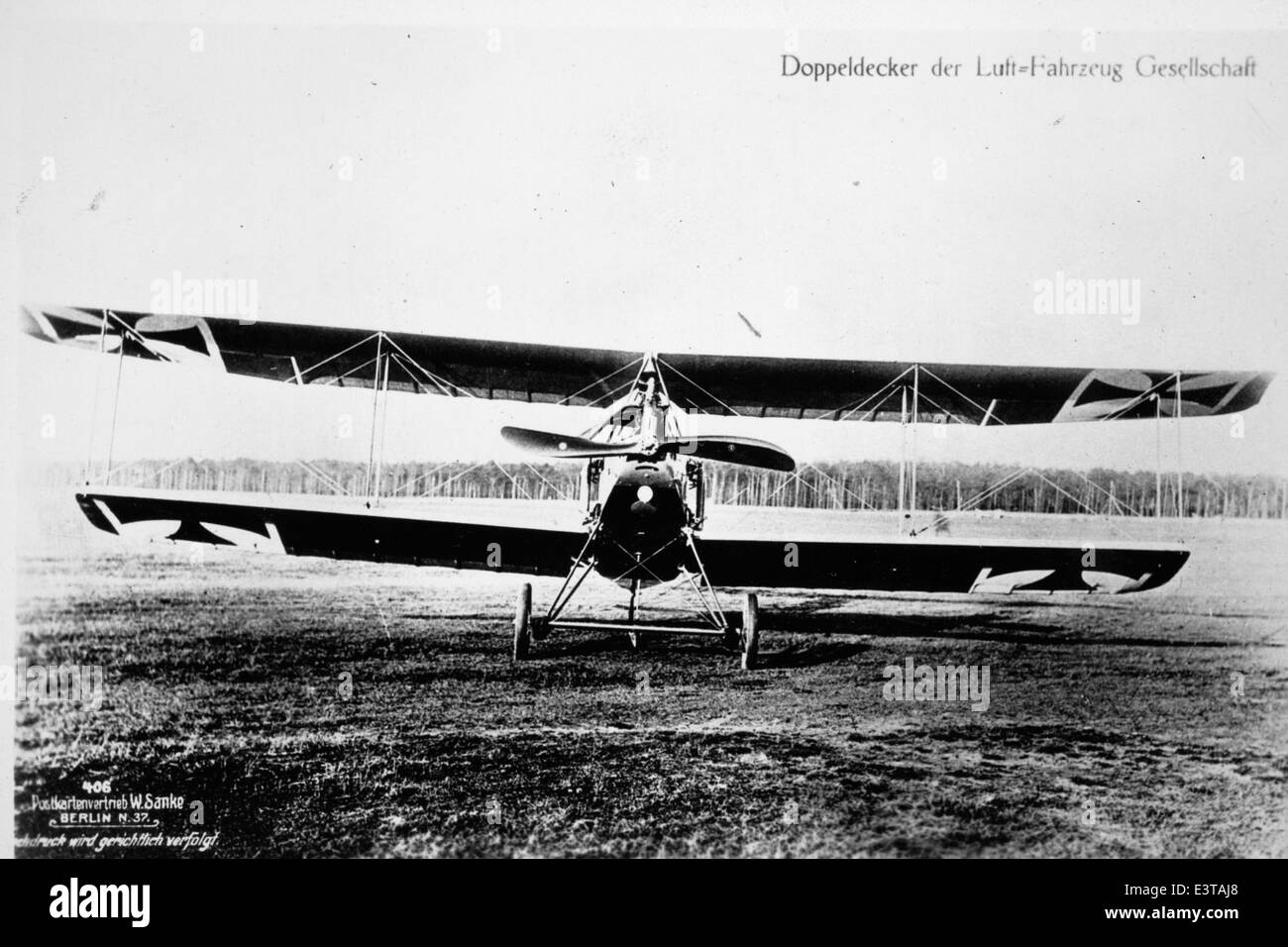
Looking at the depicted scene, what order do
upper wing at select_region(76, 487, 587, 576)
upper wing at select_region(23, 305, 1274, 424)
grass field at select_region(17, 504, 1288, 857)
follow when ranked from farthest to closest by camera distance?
upper wing at select_region(76, 487, 587, 576) < upper wing at select_region(23, 305, 1274, 424) < grass field at select_region(17, 504, 1288, 857)

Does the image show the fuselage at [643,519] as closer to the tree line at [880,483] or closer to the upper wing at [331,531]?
the upper wing at [331,531]

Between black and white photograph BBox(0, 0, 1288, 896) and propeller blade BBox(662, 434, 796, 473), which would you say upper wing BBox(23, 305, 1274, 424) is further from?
propeller blade BBox(662, 434, 796, 473)

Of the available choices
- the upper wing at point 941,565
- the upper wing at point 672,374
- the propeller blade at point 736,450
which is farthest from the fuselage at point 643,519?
the upper wing at point 672,374

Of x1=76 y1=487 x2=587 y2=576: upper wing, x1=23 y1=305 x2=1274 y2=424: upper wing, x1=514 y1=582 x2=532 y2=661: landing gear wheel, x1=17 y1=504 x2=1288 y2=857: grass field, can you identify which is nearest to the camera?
x1=17 y1=504 x2=1288 y2=857: grass field

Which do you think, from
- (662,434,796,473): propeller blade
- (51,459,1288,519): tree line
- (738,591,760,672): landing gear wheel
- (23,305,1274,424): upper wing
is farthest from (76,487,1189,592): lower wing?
(23,305,1274,424): upper wing
